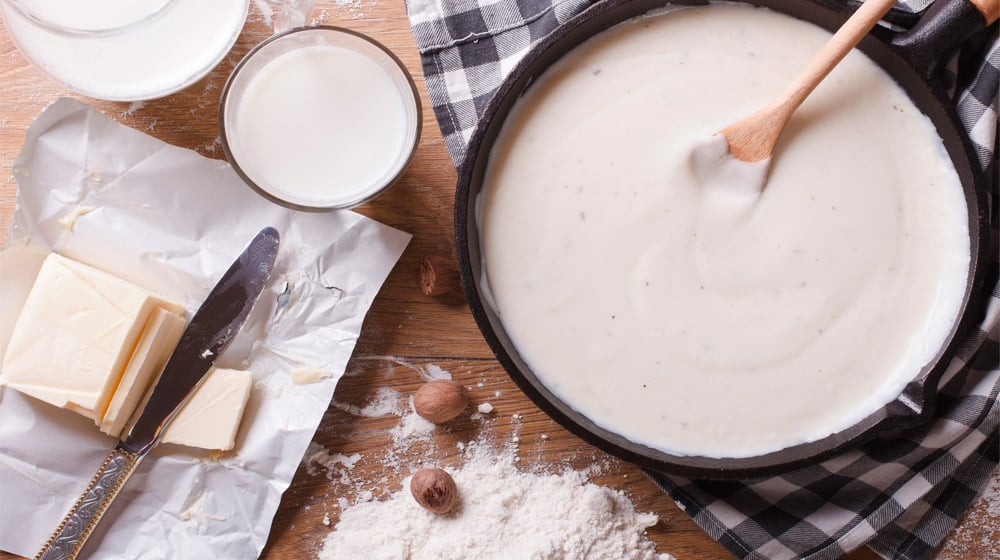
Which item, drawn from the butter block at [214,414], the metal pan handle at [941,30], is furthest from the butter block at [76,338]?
the metal pan handle at [941,30]

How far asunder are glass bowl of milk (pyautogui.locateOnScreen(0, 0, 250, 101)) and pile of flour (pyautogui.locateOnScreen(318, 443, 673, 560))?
77 cm

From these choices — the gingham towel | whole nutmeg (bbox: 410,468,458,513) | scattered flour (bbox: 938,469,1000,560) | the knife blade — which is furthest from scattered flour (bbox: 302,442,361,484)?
scattered flour (bbox: 938,469,1000,560)

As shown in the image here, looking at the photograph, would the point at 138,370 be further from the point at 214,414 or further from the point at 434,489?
the point at 434,489

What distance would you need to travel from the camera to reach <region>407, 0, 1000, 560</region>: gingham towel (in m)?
1.24

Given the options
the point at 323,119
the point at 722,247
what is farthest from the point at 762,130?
the point at 323,119

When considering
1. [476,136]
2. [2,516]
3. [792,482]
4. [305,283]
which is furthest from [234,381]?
[792,482]

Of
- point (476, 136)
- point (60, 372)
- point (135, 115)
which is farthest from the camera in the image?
point (135, 115)

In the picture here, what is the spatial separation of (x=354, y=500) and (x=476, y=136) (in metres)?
0.66

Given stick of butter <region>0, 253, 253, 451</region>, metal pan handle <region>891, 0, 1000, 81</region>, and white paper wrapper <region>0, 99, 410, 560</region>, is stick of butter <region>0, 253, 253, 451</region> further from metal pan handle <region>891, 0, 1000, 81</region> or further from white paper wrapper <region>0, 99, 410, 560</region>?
metal pan handle <region>891, 0, 1000, 81</region>

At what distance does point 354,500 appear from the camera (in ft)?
4.43

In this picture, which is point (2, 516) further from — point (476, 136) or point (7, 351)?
point (476, 136)

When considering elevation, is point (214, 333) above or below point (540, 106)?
below

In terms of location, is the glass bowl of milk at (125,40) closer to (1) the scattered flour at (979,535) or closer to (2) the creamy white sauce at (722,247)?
(2) the creamy white sauce at (722,247)

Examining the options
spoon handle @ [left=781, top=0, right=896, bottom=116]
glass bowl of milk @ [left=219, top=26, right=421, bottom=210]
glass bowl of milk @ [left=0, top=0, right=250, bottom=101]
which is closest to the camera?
spoon handle @ [left=781, top=0, right=896, bottom=116]
